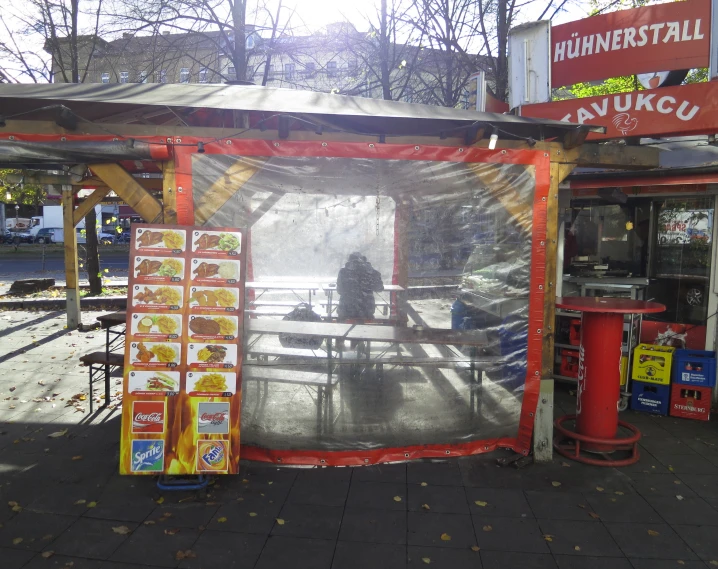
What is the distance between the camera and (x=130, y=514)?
3.54 m

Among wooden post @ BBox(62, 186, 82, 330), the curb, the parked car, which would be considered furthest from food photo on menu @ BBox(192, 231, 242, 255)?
the parked car

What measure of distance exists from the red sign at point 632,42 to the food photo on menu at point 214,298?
4.58m

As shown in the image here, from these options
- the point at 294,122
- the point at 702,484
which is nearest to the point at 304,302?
the point at 294,122

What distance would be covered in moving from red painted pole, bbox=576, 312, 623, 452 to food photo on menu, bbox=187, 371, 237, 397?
9.87 feet

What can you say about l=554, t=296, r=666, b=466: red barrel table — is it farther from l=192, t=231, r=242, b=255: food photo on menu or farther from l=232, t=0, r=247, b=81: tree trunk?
l=232, t=0, r=247, b=81: tree trunk

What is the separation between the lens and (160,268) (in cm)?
370

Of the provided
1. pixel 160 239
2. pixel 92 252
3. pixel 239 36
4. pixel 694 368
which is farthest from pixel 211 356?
pixel 92 252

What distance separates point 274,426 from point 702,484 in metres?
3.41

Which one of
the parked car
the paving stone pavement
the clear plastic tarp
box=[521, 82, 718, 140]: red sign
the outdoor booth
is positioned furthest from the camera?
the parked car

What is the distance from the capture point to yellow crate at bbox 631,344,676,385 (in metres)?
5.60

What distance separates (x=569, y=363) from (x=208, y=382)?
460 centimetres

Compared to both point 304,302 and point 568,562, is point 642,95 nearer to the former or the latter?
point 304,302

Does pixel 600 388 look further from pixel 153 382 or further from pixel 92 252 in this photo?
pixel 92 252

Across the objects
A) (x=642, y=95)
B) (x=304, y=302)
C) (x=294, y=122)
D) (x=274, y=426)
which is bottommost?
(x=274, y=426)
